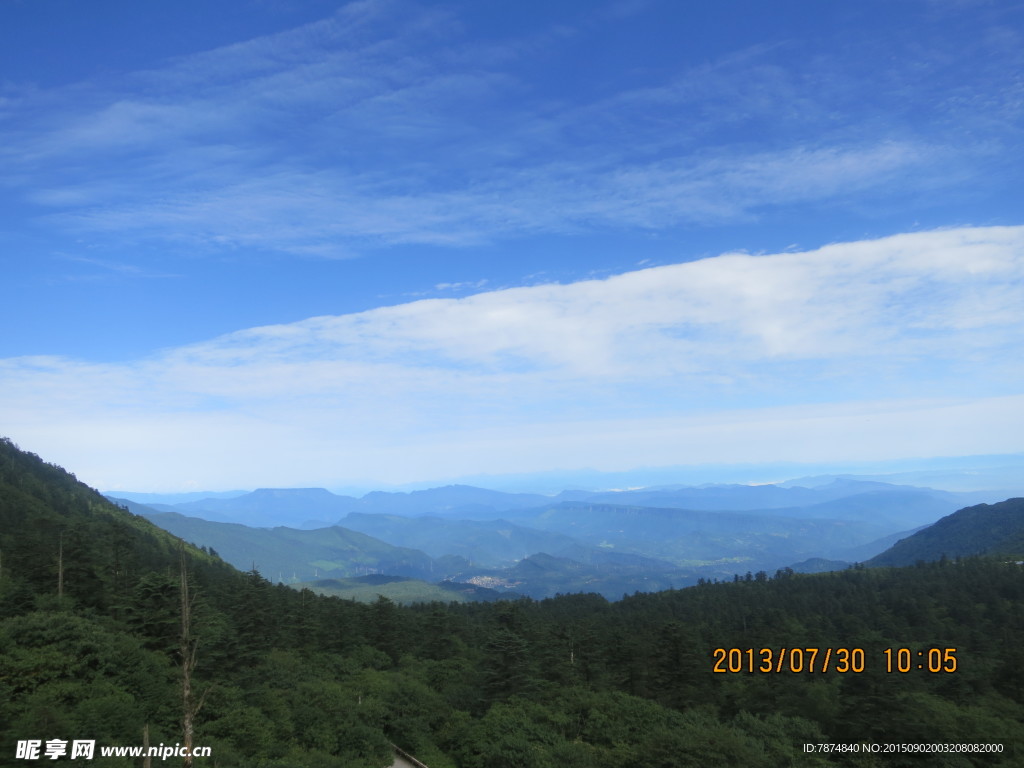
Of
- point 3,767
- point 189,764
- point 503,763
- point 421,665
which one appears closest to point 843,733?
point 503,763

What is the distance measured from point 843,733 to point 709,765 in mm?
17603

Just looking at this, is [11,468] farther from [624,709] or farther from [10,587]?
[624,709]

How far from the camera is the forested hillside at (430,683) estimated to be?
30.7m

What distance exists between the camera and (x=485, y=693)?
46.2m

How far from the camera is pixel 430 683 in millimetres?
54781

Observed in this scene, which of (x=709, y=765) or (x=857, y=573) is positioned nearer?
(x=709, y=765)
